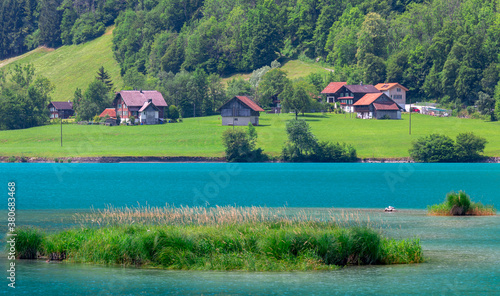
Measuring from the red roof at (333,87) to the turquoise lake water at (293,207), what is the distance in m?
63.9

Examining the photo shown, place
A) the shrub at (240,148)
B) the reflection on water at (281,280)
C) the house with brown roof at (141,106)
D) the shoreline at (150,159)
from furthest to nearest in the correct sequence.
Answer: the house with brown roof at (141,106) < the shrub at (240,148) < the shoreline at (150,159) < the reflection on water at (281,280)

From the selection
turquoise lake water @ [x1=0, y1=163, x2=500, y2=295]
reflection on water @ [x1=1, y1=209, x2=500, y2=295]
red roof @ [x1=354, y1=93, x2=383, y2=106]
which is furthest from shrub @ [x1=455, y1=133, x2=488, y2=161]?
reflection on water @ [x1=1, y1=209, x2=500, y2=295]

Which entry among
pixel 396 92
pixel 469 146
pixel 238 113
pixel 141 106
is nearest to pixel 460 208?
pixel 469 146

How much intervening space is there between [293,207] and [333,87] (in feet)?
449

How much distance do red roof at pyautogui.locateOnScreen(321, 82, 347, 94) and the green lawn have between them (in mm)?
22674

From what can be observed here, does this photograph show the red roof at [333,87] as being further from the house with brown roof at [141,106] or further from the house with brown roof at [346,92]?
the house with brown roof at [141,106]

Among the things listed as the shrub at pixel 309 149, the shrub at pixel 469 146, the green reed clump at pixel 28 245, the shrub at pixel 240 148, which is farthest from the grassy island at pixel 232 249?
the shrub at pixel 469 146

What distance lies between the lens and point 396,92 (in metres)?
186

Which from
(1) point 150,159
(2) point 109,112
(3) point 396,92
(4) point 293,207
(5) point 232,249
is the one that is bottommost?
(4) point 293,207

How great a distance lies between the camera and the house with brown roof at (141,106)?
169250 millimetres

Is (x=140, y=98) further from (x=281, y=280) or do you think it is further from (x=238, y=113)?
(x=281, y=280)

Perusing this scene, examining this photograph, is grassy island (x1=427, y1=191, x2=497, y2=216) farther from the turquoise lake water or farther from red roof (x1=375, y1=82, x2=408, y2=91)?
red roof (x1=375, y1=82, x2=408, y2=91)

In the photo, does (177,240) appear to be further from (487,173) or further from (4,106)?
(4,106)

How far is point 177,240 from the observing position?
29.5 metres
